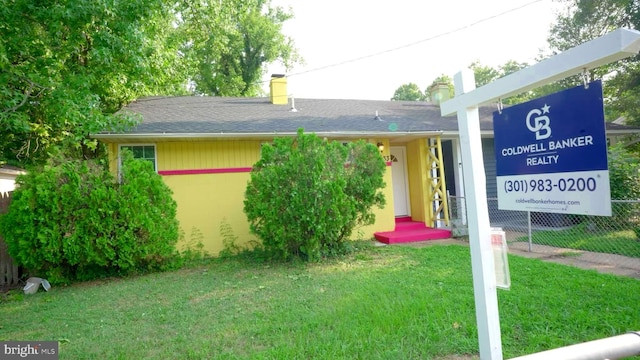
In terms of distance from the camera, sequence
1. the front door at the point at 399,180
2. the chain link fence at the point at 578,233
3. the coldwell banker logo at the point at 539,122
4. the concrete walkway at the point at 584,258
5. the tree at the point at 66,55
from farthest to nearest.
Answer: the front door at the point at 399,180 → the chain link fence at the point at 578,233 → the tree at the point at 66,55 → the concrete walkway at the point at 584,258 → the coldwell banker logo at the point at 539,122

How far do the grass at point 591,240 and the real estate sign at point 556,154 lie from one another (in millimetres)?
5950

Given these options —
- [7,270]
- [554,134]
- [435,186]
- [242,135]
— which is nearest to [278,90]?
[242,135]

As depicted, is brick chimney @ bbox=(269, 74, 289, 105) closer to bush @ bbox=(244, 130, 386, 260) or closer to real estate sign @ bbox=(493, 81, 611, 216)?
bush @ bbox=(244, 130, 386, 260)

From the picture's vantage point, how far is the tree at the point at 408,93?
4150cm

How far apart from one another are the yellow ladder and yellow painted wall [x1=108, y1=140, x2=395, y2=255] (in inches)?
107

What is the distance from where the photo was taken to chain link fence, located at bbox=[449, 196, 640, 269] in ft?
21.0

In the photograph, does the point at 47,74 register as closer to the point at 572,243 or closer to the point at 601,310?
the point at 601,310

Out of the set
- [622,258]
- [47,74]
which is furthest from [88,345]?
[622,258]

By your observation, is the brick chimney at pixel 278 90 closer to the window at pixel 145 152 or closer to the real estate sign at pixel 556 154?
the window at pixel 145 152

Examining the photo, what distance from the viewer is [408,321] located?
3.59m

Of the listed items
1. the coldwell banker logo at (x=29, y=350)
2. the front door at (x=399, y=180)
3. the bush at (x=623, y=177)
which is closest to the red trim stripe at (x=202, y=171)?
the front door at (x=399, y=180)

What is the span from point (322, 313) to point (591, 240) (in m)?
6.72

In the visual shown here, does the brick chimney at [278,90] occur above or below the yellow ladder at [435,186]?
above

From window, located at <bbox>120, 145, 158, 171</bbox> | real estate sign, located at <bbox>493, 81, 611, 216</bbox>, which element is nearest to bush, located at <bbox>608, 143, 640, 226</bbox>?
real estate sign, located at <bbox>493, 81, 611, 216</bbox>
